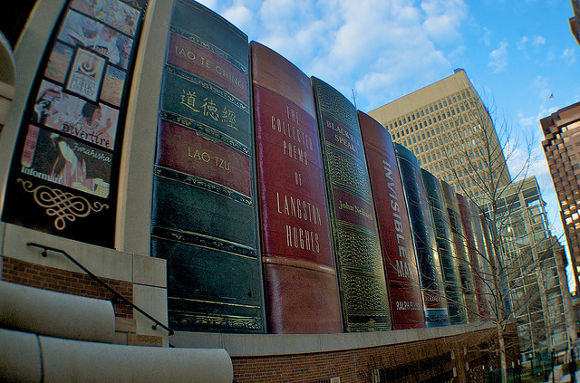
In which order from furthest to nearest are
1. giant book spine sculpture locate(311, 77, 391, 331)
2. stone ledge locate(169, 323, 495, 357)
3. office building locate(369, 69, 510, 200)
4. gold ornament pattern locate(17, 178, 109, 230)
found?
office building locate(369, 69, 510, 200), giant book spine sculpture locate(311, 77, 391, 331), stone ledge locate(169, 323, 495, 357), gold ornament pattern locate(17, 178, 109, 230)

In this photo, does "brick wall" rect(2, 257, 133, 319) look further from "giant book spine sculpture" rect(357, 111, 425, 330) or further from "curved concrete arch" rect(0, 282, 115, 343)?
"giant book spine sculpture" rect(357, 111, 425, 330)

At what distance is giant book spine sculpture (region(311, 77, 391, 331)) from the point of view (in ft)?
44.3

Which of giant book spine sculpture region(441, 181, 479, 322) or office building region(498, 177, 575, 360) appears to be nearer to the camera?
office building region(498, 177, 575, 360)

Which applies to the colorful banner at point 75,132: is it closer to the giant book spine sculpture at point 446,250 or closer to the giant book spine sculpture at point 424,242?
the giant book spine sculpture at point 424,242

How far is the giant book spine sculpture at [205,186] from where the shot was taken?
8.99 metres

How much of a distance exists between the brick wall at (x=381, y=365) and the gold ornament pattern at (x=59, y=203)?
15.0 ft

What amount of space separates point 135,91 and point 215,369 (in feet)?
21.0

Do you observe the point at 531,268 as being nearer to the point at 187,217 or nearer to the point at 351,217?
the point at 351,217

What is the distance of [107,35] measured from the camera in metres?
9.58

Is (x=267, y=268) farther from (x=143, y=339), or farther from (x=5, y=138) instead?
(x=5, y=138)

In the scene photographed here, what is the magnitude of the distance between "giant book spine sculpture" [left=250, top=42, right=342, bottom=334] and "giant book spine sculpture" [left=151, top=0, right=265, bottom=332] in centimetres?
48

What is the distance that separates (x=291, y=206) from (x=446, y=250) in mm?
13128

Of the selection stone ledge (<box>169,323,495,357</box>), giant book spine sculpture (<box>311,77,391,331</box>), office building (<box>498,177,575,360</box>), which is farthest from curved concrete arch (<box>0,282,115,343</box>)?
office building (<box>498,177,575,360</box>)

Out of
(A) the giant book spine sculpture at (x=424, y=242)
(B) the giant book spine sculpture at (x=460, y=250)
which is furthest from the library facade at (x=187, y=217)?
(B) the giant book spine sculpture at (x=460, y=250)
